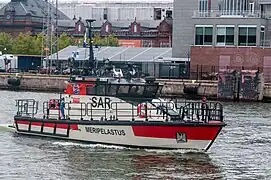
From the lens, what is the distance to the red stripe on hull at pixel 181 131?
3175cm

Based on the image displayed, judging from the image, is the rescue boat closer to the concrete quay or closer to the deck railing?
the deck railing

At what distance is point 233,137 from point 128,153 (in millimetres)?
9130

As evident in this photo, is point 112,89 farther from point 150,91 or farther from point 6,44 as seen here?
point 6,44

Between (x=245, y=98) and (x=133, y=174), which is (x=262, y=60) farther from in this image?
(x=133, y=174)

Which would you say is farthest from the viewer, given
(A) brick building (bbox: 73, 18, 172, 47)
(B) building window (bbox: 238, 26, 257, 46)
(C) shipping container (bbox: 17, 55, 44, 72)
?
(A) brick building (bbox: 73, 18, 172, 47)

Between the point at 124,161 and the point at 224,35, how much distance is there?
55.6m


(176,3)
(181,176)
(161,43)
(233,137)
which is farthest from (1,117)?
(161,43)

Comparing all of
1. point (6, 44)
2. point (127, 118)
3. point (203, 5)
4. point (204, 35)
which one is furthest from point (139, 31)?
point (127, 118)

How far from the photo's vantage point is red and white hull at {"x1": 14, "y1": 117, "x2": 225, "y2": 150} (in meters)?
31.8

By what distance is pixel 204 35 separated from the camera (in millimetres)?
86125

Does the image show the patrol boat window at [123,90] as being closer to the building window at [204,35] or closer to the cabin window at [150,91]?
the cabin window at [150,91]

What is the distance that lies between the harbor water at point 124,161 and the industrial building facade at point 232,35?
44960 millimetres

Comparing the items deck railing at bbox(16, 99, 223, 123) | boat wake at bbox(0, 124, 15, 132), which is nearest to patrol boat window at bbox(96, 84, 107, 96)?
deck railing at bbox(16, 99, 223, 123)

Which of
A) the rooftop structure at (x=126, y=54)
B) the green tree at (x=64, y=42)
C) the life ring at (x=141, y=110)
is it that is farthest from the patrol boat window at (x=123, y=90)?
the green tree at (x=64, y=42)
